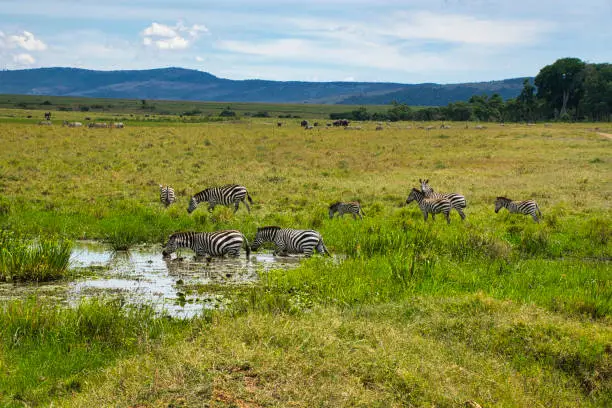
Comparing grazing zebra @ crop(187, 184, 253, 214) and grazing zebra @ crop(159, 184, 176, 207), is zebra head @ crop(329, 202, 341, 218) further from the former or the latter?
grazing zebra @ crop(159, 184, 176, 207)

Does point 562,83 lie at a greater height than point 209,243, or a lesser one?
greater

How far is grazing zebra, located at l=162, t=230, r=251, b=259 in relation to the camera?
15.7 meters

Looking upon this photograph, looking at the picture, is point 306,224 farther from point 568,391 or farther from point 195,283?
point 568,391

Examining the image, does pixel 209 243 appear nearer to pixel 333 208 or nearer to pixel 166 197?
pixel 333 208

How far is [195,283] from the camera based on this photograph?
13.6 meters

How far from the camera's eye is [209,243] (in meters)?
15.8

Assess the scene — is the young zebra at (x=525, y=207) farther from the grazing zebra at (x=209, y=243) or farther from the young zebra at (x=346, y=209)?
the grazing zebra at (x=209, y=243)

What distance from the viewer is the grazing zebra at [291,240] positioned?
1579 centimetres

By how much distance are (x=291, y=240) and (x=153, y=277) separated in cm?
363

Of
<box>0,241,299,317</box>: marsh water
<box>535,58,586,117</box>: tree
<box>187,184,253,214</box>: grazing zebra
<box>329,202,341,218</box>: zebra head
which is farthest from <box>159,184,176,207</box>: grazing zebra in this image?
<box>535,58,586,117</box>: tree

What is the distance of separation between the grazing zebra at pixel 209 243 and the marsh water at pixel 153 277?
223 millimetres

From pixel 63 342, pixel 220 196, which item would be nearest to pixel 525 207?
pixel 220 196

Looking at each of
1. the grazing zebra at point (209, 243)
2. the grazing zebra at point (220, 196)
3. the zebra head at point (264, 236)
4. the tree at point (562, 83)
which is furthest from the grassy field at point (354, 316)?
the tree at point (562, 83)

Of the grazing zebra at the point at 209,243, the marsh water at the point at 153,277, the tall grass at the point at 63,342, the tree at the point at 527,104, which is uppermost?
the tree at the point at 527,104
